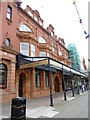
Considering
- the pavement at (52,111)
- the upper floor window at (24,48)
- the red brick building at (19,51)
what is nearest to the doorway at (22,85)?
the red brick building at (19,51)

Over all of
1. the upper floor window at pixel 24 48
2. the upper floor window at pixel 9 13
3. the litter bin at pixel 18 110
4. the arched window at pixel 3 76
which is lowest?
the litter bin at pixel 18 110

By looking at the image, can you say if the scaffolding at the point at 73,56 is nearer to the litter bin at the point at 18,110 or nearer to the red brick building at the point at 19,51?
the red brick building at the point at 19,51

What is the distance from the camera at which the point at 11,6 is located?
21203 mm

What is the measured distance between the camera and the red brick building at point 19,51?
18.4 meters

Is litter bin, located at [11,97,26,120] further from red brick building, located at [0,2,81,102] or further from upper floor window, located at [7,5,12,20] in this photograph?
upper floor window, located at [7,5,12,20]

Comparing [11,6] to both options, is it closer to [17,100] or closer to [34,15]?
[34,15]

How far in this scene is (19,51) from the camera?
75.6 feet

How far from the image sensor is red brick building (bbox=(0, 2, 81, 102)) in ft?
60.4

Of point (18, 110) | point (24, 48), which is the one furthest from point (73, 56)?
point (18, 110)

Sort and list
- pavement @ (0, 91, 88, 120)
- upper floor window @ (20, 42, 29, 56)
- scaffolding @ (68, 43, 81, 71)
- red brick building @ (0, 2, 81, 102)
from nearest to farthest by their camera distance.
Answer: pavement @ (0, 91, 88, 120)
red brick building @ (0, 2, 81, 102)
upper floor window @ (20, 42, 29, 56)
scaffolding @ (68, 43, 81, 71)

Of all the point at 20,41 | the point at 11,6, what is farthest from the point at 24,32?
the point at 11,6

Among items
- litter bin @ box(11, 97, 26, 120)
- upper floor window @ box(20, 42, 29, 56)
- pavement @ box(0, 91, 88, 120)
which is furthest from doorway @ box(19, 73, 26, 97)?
litter bin @ box(11, 97, 26, 120)

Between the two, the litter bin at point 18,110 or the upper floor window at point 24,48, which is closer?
the litter bin at point 18,110

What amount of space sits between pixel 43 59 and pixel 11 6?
6.77 m
